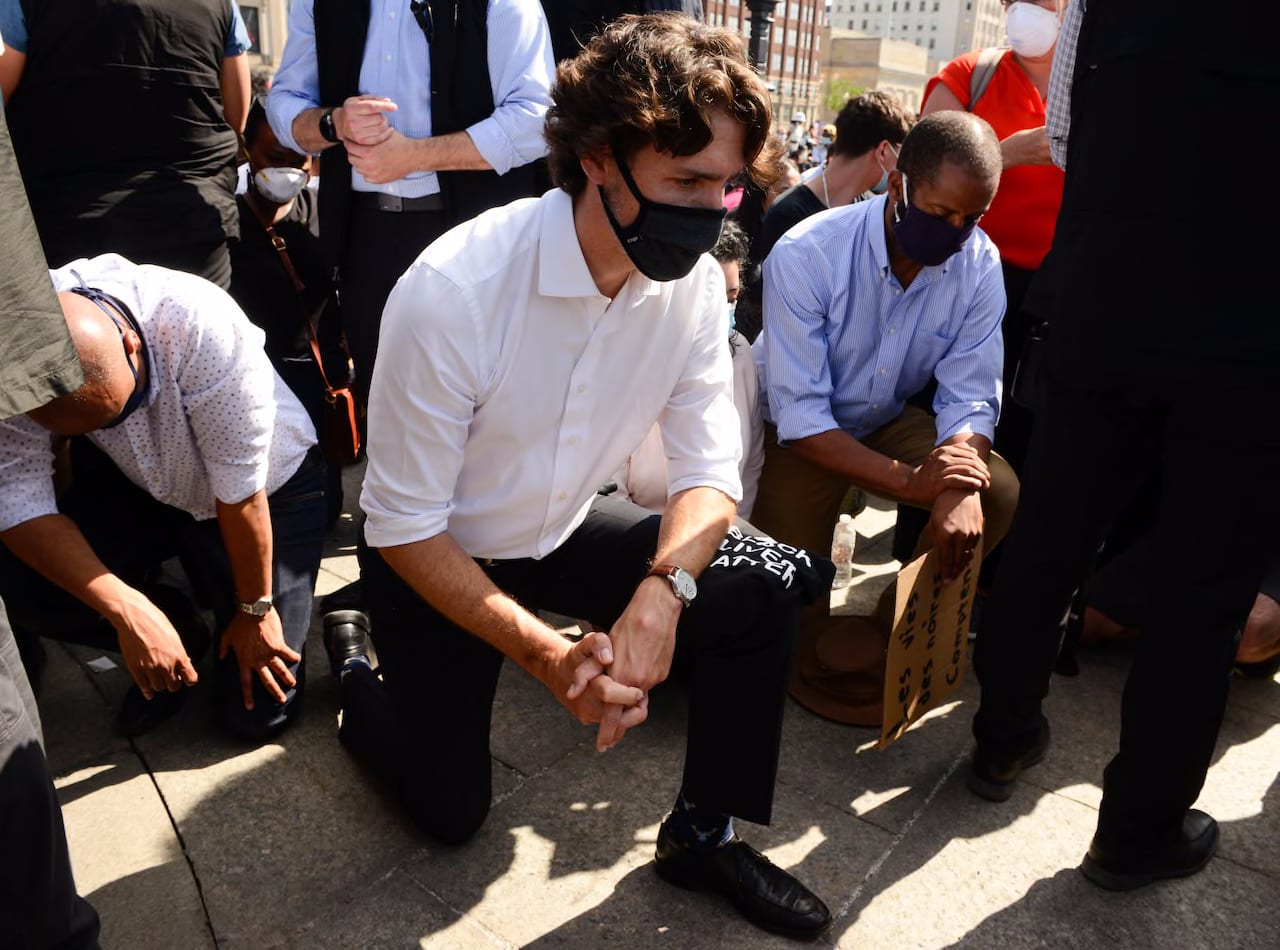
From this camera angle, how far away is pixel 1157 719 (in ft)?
6.65

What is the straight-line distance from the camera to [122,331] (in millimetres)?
2283

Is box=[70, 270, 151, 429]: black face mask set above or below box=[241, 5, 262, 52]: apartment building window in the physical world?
above

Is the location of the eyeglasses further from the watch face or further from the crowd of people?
the watch face

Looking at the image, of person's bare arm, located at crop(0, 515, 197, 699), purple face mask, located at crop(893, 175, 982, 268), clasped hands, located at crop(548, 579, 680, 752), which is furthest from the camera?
purple face mask, located at crop(893, 175, 982, 268)

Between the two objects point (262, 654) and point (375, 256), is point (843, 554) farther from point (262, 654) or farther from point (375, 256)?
point (262, 654)

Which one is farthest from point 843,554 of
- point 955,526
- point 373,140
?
point 373,140

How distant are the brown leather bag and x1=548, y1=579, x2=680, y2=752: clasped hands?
6.26 feet

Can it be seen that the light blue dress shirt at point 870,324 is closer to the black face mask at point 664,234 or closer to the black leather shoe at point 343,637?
the black face mask at point 664,234

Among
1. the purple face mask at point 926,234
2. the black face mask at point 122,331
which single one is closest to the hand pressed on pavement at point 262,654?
the black face mask at point 122,331

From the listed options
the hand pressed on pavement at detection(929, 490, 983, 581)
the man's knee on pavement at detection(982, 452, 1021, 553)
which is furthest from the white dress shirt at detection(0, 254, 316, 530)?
the man's knee on pavement at detection(982, 452, 1021, 553)

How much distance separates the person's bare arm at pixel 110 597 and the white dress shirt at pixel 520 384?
0.65 metres

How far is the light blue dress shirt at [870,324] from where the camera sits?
9.70ft

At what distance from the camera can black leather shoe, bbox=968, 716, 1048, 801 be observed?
8.01ft

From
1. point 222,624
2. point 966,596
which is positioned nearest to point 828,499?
point 966,596
